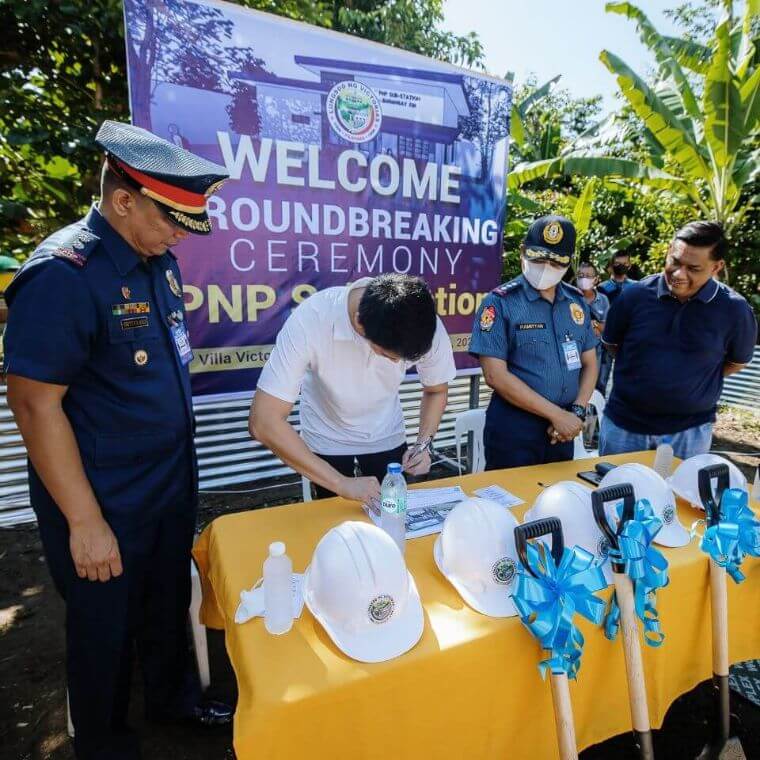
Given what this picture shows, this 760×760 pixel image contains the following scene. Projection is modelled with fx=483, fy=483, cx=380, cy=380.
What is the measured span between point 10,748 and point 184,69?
313 cm

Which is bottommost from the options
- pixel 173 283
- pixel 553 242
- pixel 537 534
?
pixel 537 534

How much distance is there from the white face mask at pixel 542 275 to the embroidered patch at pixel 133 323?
1.65 meters

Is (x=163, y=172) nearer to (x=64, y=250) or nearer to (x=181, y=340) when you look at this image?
(x=64, y=250)

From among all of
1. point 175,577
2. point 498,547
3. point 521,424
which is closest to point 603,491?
point 498,547

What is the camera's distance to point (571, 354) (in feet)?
7.42

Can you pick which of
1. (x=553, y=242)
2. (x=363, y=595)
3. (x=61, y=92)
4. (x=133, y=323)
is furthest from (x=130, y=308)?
(x=61, y=92)

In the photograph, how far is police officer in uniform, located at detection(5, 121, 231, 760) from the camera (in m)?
1.22

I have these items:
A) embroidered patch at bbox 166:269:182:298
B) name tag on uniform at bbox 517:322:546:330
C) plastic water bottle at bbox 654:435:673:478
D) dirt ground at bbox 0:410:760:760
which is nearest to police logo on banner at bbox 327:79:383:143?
name tag on uniform at bbox 517:322:546:330

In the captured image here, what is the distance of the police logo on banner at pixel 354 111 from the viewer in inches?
118

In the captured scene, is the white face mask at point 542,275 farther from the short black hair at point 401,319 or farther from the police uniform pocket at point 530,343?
the short black hair at point 401,319

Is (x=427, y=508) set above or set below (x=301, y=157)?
below

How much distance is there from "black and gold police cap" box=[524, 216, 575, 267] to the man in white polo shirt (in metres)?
0.60

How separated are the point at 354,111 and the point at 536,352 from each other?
6.55 ft

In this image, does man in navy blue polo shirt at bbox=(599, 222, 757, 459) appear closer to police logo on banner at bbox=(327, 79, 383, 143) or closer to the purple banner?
the purple banner
